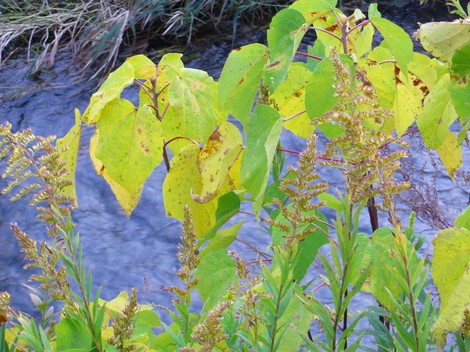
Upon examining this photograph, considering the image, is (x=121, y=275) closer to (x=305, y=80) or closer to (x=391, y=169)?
(x=305, y=80)

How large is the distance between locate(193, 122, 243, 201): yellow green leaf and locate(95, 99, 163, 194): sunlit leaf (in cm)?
5

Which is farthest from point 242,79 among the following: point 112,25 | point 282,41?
point 112,25

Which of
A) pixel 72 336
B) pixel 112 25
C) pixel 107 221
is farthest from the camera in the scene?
pixel 112 25

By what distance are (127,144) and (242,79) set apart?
5.1 inches

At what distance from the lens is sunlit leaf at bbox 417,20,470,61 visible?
Result: 618 mm

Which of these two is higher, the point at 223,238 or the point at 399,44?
the point at 399,44

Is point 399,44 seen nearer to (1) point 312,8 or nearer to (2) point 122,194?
(1) point 312,8

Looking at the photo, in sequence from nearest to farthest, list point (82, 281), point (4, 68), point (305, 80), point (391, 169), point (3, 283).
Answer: point (391, 169), point (82, 281), point (305, 80), point (3, 283), point (4, 68)

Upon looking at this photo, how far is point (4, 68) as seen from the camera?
4.51m

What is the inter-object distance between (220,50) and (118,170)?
3.57 meters

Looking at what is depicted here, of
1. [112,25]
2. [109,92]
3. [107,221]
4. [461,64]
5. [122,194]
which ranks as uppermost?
[461,64]

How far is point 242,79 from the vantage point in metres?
0.69

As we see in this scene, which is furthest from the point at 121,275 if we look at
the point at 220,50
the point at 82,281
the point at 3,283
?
the point at 82,281

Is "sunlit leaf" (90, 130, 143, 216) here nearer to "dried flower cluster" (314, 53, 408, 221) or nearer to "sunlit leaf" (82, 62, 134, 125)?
"sunlit leaf" (82, 62, 134, 125)
